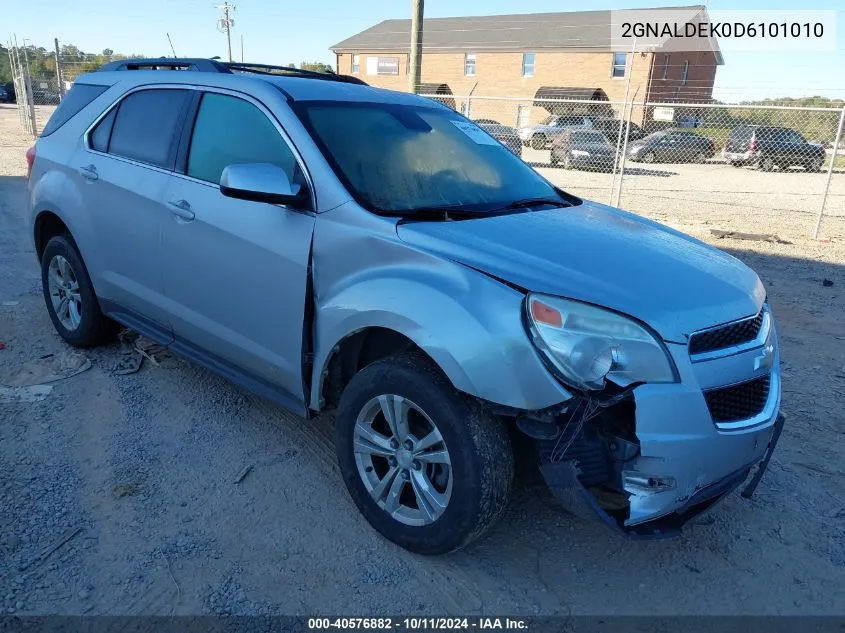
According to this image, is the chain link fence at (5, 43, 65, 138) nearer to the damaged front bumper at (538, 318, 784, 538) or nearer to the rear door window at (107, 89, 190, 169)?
the rear door window at (107, 89, 190, 169)

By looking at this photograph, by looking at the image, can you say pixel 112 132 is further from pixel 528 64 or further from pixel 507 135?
pixel 528 64

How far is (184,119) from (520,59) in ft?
132

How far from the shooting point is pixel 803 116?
100ft

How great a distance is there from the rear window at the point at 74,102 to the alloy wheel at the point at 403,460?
3046 millimetres

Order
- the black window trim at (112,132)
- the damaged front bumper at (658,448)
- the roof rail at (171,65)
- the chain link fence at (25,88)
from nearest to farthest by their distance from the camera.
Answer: the damaged front bumper at (658,448) → the black window trim at (112,132) → the roof rail at (171,65) → the chain link fence at (25,88)

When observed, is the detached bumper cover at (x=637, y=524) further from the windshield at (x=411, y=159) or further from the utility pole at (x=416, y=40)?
the utility pole at (x=416, y=40)

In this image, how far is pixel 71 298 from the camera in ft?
15.1

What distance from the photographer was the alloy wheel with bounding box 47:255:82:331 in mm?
4562

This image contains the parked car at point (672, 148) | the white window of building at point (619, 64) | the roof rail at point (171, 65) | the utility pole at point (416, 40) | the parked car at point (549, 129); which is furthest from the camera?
the white window of building at point (619, 64)

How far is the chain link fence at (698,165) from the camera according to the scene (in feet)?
42.2

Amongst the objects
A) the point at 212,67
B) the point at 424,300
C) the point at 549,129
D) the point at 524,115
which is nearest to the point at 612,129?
the point at 549,129

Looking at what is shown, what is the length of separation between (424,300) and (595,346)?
0.65m

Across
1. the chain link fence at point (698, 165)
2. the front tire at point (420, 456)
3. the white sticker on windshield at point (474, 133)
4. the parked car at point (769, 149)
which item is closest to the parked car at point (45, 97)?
the chain link fence at point (698, 165)

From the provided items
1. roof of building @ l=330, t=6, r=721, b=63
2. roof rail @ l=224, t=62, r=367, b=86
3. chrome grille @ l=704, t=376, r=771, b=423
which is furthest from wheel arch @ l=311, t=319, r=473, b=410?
roof of building @ l=330, t=6, r=721, b=63
